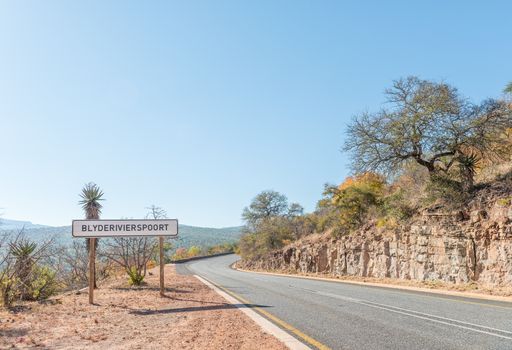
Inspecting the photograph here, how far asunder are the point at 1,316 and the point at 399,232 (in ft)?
67.0

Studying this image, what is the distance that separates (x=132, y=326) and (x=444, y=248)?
16.3 meters

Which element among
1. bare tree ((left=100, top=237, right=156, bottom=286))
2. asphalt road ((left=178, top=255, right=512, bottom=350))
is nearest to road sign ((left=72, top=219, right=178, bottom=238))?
asphalt road ((left=178, top=255, right=512, bottom=350))

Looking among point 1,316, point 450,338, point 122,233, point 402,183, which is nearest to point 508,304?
point 450,338

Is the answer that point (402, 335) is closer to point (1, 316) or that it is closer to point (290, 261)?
point (1, 316)

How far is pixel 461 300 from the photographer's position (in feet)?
39.4

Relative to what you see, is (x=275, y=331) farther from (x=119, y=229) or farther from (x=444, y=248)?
(x=444, y=248)

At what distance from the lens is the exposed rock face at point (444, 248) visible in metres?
17.0

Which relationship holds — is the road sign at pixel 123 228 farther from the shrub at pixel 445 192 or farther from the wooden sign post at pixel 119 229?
the shrub at pixel 445 192

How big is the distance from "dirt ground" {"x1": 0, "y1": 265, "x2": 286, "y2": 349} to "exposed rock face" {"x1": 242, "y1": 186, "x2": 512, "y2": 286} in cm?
1161

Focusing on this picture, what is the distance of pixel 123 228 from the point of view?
1320cm

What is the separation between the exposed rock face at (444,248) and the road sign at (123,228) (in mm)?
12831

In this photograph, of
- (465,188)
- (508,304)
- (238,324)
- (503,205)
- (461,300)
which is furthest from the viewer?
(465,188)

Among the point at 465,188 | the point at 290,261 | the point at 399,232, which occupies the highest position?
the point at 465,188

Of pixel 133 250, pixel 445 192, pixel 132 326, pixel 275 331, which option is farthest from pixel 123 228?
pixel 445 192
